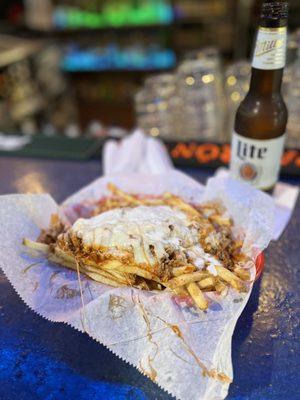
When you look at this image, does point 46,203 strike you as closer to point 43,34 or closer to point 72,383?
point 72,383

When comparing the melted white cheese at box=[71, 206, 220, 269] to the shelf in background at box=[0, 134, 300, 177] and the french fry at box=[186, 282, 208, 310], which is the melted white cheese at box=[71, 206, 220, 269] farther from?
the shelf in background at box=[0, 134, 300, 177]

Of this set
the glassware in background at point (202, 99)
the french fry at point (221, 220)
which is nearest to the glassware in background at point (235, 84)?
the glassware in background at point (202, 99)

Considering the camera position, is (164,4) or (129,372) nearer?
(129,372)

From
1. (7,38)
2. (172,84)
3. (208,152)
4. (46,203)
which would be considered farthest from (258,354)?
(7,38)

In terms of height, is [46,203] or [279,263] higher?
[46,203]

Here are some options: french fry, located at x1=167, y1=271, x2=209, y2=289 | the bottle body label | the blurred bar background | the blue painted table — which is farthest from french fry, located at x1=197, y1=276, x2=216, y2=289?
the blurred bar background

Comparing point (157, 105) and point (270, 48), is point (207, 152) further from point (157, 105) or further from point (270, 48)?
point (270, 48)

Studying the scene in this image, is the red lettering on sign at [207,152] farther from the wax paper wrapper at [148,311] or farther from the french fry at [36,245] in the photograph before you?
the french fry at [36,245]
